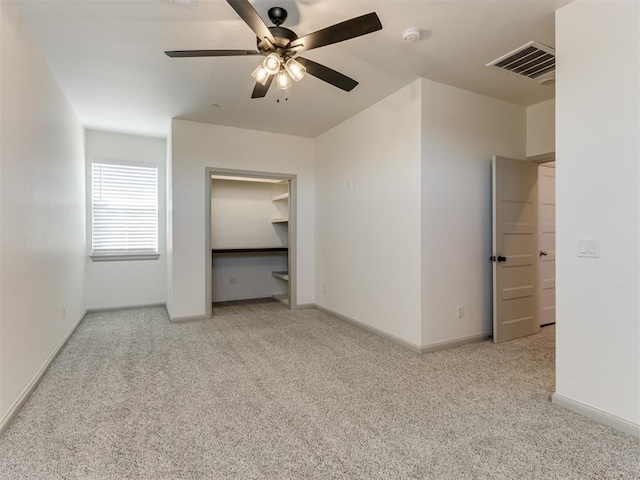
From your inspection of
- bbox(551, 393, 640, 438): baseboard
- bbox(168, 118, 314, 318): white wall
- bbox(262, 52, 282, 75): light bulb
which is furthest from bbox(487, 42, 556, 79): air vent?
bbox(168, 118, 314, 318): white wall

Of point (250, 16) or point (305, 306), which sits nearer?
point (250, 16)

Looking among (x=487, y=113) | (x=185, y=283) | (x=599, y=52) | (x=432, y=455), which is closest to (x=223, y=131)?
(x=185, y=283)

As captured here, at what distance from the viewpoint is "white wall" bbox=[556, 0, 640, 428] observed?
1.98 metres

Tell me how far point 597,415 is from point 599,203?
1326 mm

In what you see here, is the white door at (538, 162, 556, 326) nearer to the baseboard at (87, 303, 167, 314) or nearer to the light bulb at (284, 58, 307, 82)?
the light bulb at (284, 58, 307, 82)

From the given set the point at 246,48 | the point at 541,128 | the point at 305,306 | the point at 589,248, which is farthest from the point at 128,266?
the point at 541,128

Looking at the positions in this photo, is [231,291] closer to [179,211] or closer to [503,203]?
[179,211]

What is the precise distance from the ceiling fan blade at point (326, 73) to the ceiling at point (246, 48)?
0.34m

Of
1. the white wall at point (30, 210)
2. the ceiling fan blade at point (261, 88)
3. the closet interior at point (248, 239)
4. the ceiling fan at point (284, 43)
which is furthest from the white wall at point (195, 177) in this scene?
the ceiling fan at point (284, 43)

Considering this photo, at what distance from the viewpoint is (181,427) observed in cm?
205

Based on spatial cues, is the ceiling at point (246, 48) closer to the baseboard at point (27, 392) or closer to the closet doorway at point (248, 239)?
the closet doorway at point (248, 239)

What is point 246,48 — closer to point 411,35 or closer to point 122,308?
point 411,35

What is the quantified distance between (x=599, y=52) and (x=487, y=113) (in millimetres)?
1650

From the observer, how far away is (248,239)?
6129 millimetres
